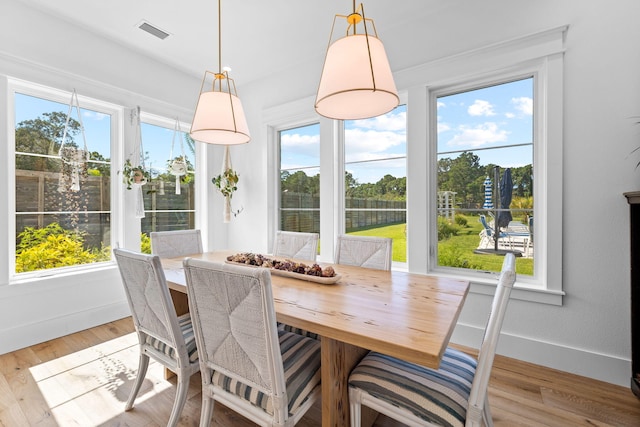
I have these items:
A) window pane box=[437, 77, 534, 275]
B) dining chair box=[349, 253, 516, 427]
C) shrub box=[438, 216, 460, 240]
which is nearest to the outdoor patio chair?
window pane box=[437, 77, 534, 275]

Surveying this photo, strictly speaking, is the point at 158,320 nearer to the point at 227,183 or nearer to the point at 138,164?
the point at 138,164

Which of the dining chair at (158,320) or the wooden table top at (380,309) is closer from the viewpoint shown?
the wooden table top at (380,309)

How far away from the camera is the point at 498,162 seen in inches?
94.7

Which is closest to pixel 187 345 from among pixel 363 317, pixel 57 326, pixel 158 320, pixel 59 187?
pixel 158 320

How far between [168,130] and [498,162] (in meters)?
3.61

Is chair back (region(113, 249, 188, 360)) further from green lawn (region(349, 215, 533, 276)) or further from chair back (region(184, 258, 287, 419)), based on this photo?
green lawn (region(349, 215, 533, 276))

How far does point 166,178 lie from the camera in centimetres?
360

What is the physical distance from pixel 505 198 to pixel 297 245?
176 centimetres

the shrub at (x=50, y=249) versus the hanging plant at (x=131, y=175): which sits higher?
the hanging plant at (x=131, y=175)

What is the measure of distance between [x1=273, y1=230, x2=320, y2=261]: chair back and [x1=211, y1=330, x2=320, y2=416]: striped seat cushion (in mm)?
1147

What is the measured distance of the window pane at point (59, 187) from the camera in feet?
8.39

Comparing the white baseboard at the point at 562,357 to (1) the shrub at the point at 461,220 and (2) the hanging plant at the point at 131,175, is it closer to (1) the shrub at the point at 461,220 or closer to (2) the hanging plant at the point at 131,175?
(1) the shrub at the point at 461,220

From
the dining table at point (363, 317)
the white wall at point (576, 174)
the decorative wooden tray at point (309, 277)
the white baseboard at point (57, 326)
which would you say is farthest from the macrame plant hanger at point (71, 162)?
the decorative wooden tray at point (309, 277)

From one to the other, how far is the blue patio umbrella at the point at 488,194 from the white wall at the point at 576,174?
0.47 meters
